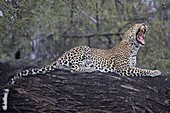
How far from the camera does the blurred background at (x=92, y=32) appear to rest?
418 inches

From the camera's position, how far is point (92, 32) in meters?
14.3

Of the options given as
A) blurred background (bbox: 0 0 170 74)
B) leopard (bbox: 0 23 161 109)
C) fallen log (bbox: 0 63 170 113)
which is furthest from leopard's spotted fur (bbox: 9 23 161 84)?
blurred background (bbox: 0 0 170 74)

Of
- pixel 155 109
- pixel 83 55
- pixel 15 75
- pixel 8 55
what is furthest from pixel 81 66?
pixel 8 55

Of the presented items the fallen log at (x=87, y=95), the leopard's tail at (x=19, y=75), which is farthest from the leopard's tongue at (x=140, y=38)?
the leopard's tail at (x=19, y=75)

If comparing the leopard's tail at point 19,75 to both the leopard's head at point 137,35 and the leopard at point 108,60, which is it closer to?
the leopard at point 108,60

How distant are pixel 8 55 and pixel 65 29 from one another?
189 centimetres

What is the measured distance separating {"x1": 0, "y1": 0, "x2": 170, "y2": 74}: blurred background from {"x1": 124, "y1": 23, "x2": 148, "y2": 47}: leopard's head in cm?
103

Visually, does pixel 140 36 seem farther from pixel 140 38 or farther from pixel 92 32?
pixel 92 32

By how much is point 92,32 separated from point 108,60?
5412 millimetres

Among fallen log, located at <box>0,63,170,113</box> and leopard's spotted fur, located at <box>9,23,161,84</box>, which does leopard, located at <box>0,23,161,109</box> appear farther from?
fallen log, located at <box>0,63,170,113</box>

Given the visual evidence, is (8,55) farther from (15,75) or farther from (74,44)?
(15,75)

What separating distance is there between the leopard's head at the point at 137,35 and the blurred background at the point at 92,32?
3.38 feet

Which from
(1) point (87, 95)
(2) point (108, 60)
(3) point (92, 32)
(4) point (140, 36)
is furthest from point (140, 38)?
(3) point (92, 32)

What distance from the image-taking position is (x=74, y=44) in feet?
45.4
